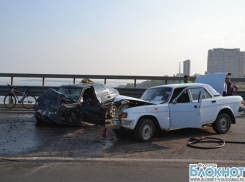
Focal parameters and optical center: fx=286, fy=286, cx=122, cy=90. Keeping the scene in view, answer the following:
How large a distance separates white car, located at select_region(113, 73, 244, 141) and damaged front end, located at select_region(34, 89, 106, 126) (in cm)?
133

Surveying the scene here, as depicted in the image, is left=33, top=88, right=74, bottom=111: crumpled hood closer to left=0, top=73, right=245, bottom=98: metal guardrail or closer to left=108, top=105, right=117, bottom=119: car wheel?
left=108, top=105, right=117, bottom=119: car wheel

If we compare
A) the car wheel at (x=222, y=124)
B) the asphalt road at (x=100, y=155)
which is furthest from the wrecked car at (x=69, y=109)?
the car wheel at (x=222, y=124)

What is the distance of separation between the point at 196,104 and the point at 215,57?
1431 centimetres

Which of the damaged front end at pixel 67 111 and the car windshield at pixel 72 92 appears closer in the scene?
the damaged front end at pixel 67 111

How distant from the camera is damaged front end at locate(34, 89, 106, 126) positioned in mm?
9562

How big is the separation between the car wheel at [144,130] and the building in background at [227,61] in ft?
48.8

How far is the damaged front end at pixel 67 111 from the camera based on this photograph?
956 cm

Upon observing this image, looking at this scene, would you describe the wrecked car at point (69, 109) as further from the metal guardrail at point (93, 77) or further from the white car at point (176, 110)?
the metal guardrail at point (93, 77)

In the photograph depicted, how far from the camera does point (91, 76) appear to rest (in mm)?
17328

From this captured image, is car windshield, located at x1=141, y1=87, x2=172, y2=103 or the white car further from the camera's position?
car windshield, located at x1=141, y1=87, x2=172, y2=103

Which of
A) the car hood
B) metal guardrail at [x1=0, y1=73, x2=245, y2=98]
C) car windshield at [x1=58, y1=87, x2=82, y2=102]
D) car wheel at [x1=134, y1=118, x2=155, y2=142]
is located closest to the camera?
car wheel at [x1=134, y1=118, x2=155, y2=142]

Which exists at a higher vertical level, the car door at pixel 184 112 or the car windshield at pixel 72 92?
the car windshield at pixel 72 92

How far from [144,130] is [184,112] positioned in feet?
4.39

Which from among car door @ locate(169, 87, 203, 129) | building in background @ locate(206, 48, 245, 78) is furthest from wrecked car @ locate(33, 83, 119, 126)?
building in background @ locate(206, 48, 245, 78)
